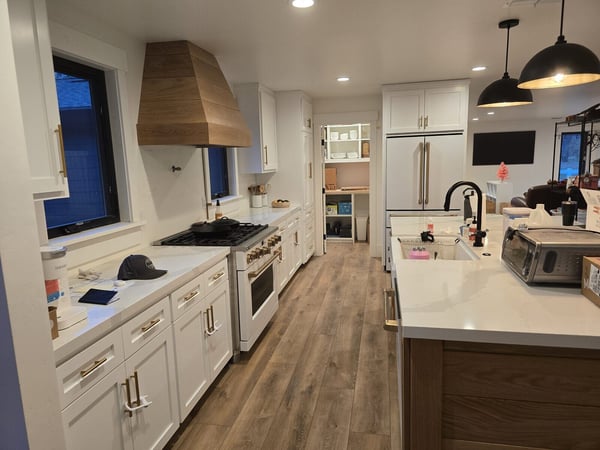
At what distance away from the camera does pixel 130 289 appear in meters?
1.82

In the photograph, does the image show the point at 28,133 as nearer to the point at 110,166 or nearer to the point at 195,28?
the point at 110,166

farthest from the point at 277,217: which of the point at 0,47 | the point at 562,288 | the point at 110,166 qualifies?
the point at 0,47

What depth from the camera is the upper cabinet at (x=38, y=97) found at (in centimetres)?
149

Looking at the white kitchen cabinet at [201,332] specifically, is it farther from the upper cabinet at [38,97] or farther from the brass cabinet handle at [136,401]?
the upper cabinet at [38,97]

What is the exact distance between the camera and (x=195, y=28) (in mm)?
2533

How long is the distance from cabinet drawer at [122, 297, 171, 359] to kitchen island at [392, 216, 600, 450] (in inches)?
43.1

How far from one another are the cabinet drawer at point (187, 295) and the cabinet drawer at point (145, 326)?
63 mm

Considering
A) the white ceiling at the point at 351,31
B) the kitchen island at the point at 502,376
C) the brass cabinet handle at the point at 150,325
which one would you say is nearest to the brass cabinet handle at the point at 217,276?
the brass cabinet handle at the point at 150,325

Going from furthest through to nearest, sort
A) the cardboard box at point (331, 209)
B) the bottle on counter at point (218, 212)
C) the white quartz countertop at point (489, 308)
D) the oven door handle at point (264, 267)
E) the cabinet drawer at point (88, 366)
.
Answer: the cardboard box at point (331, 209) < the bottle on counter at point (218, 212) < the oven door handle at point (264, 267) < the cabinet drawer at point (88, 366) < the white quartz countertop at point (489, 308)

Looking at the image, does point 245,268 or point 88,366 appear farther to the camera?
point 245,268

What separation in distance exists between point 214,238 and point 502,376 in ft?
7.22

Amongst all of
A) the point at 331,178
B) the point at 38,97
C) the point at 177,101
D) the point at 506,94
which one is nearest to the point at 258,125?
the point at 177,101

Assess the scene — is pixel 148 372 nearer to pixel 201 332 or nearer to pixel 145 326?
pixel 145 326

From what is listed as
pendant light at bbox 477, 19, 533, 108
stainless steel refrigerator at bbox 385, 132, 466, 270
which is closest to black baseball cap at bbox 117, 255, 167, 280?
pendant light at bbox 477, 19, 533, 108
